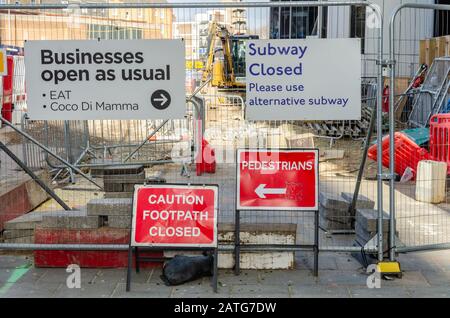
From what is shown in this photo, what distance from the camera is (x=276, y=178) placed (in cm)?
643

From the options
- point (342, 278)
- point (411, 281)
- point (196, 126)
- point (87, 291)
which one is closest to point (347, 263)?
point (342, 278)

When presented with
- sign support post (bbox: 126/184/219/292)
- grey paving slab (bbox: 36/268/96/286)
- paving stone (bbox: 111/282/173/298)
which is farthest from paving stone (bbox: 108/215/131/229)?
paving stone (bbox: 111/282/173/298)

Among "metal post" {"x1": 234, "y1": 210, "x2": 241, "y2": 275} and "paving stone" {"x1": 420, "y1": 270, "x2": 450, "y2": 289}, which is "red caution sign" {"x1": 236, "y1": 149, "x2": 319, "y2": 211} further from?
"paving stone" {"x1": 420, "y1": 270, "x2": 450, "y2": 289}

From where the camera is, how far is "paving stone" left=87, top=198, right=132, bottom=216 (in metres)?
6.55

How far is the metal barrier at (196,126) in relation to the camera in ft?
21.4

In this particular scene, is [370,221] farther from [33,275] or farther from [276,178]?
[33,275]

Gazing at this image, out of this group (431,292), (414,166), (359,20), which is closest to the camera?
(431,292)

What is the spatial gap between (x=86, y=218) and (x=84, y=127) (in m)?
6.18

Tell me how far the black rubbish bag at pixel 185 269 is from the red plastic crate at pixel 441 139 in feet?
19.8

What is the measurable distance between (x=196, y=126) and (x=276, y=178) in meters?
5.72

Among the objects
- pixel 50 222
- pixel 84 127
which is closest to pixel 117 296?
pixel 50 222

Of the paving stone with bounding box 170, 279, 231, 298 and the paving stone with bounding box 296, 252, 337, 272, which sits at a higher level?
the paving stone with bounding box 296, 252, 337, 272

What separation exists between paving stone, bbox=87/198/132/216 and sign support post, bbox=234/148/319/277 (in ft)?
3.80
